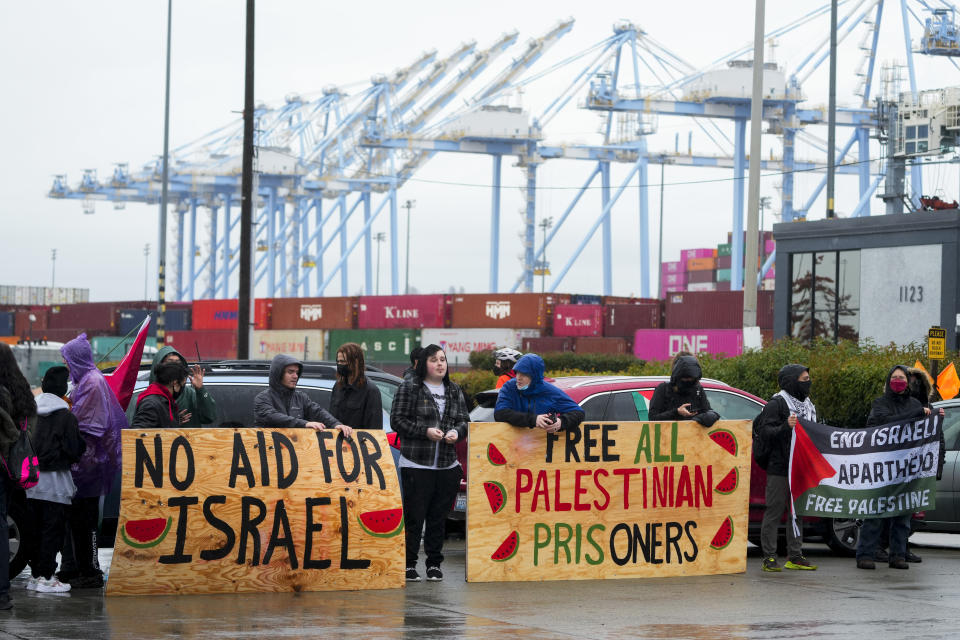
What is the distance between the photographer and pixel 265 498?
8.62m

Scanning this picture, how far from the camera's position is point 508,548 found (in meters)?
9.33

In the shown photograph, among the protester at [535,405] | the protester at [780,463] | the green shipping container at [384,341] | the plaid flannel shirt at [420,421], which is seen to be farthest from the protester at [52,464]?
the green shipping container at [384,341]

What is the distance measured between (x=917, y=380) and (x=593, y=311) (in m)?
43.5

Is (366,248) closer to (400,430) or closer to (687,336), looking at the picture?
(687,336)

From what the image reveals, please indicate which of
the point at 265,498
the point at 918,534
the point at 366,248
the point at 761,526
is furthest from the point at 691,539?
the point at 366,248

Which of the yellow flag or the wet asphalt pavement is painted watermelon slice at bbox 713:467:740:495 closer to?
the wet asphalt pavement

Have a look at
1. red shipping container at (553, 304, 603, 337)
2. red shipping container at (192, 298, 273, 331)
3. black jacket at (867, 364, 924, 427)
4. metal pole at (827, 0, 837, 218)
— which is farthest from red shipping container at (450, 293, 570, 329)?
black jacket at (867, 364, 924, 427)

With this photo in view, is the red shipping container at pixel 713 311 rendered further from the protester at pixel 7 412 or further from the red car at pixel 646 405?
the protester at pixel 7 412

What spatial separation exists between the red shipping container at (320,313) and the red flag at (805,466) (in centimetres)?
5394

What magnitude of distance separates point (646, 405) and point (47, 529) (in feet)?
16.0

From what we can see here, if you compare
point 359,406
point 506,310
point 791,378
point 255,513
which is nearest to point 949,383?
point 791,378

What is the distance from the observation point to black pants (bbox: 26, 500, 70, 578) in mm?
8500

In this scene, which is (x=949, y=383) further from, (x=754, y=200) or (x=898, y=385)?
(x=898, y=385)

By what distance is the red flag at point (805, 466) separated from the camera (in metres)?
10.3
